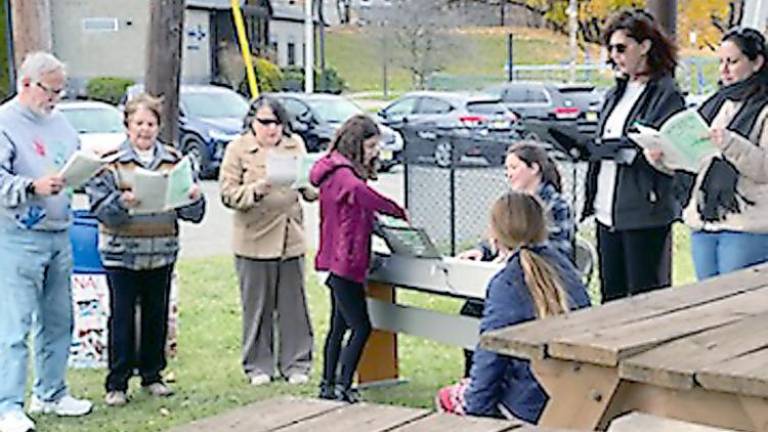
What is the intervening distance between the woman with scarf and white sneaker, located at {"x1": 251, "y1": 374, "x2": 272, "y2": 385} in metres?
2.40

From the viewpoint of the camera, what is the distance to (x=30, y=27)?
9.27 metres

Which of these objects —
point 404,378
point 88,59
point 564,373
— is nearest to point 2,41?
point 88,59

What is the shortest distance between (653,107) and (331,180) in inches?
60.5

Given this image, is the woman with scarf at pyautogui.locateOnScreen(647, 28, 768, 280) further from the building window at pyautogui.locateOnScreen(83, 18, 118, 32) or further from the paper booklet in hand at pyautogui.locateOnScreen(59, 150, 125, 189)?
the building window at pyautogui.locateOnScreen(83, 18, 118, 32)

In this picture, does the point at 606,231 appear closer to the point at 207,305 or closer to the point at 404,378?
the point at 404,378

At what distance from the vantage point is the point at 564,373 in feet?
11.7

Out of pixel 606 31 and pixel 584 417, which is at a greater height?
pixel 606 31

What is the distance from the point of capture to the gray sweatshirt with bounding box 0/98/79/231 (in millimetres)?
5539

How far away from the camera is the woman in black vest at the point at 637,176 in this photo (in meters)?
5.72

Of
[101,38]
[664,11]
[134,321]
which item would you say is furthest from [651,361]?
[101,38]

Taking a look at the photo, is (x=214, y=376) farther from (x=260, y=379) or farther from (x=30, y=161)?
(x=30, y=161)

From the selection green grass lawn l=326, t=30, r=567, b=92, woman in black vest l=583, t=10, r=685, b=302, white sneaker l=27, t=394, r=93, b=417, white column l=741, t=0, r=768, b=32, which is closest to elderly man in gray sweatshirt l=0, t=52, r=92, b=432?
white sneaker l=27, t=394, r=93, b=417

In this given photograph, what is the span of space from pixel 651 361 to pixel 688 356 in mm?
106

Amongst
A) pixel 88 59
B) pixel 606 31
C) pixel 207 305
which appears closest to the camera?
pixel 606 31
